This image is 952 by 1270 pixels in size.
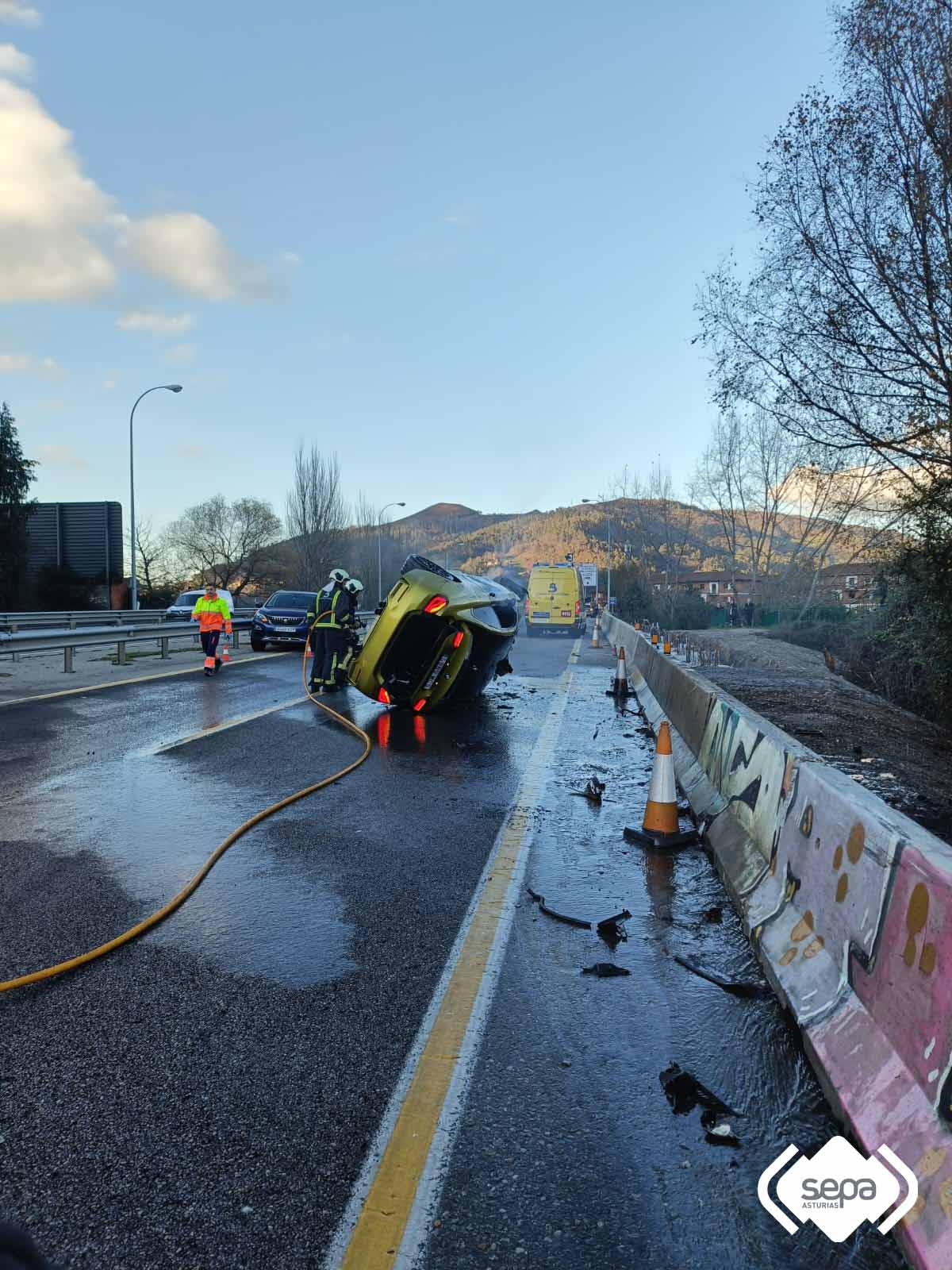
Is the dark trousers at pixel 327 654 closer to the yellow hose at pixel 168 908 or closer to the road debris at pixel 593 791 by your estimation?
the yellow hose at pixel 168 908

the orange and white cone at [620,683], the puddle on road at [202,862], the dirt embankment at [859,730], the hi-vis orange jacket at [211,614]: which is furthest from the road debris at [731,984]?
the hi-vis orange jacket at [211,614]

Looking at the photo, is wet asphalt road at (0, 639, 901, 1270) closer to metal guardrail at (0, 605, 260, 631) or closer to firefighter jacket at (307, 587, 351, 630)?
firefighter jacket at (307, 587, 351, 630)

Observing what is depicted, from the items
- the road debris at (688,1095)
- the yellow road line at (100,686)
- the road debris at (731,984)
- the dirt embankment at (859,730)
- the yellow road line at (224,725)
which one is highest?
the road debris at (688,1095)

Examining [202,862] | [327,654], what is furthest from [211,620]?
[202,862]

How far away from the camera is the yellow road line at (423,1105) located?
84.2 inches

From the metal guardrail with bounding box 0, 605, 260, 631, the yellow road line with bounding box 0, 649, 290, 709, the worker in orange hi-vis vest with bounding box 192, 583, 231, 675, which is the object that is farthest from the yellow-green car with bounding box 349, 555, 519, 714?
the metal guardrail with bounding box 0, 605, 260, 631

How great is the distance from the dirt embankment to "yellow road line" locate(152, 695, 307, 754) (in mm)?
6813

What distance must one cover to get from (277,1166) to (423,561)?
29.4ft

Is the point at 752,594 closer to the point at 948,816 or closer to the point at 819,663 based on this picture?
the point at 819,663

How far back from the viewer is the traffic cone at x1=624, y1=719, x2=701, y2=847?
5.93m

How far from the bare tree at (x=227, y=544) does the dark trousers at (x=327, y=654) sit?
3368 inches

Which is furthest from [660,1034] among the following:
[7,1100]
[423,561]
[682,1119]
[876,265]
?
[876,265]

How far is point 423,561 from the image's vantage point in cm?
1105

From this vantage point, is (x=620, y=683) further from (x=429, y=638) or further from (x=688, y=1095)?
(x=688, y=1095)
